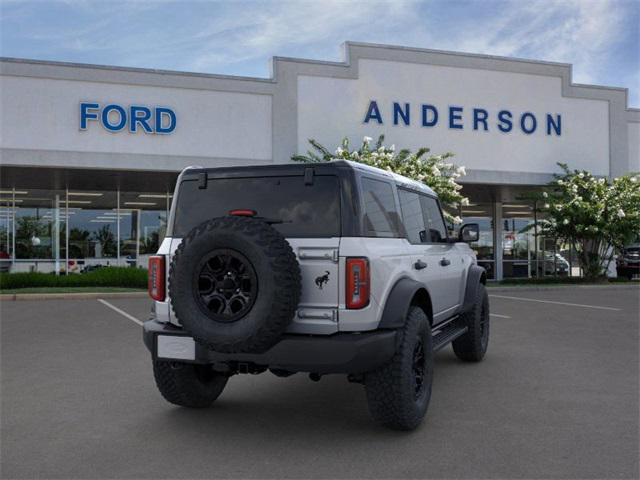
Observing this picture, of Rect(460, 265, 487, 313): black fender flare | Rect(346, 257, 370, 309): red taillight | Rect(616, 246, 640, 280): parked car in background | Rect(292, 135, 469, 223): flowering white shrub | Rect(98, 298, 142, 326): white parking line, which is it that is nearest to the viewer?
Rect(346, 257, 370, 309): red taillight

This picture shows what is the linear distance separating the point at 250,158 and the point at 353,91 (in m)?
4.39

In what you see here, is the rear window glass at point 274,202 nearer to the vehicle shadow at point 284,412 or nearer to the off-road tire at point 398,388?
the off-road tire at point 398,388

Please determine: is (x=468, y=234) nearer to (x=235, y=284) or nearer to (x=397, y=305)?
(x=397, y=305)

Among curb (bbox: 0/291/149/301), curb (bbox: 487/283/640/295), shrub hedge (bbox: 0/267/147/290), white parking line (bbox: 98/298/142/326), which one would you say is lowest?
curb (bbox: 487/283/640/295)

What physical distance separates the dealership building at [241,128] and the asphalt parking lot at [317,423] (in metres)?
12.2

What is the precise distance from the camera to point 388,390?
4.43m

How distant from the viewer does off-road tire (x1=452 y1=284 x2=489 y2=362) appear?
23.4 feet

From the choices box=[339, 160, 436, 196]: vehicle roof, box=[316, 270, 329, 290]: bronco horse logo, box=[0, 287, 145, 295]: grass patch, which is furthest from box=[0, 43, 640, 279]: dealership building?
box=[316, 270, 329, 290]: bronco horse logo

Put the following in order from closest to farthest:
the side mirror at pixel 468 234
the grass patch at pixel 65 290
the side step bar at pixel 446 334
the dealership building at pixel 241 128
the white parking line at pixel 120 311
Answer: the side step bar at pixel 446 334
the side mirror at pixel 468 234
the white parking line at pixel 120 311
the grass patch at pixel 65 290
the dealership building at pixel 241 128

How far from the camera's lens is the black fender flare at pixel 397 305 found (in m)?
4.43

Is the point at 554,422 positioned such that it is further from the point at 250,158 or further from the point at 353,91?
the point at 353,91

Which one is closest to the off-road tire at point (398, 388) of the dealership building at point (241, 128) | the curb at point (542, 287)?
the curb at point (542, 287)

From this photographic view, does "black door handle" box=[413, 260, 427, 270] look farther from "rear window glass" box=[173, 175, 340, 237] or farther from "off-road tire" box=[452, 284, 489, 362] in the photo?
"off-road tire" box=[452, 284, 489, 362]

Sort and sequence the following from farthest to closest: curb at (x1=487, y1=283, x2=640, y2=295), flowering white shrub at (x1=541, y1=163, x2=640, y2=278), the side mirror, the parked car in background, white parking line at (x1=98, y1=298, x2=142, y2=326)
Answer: the parked car in background, flowering white shrub at (x1=541, y1=163, x2=640, y2=278), curb at (x1=487, y1=283, x2=640, y2=295), white parking line at (x1=98, y1=298, x2=142, y2=326), the side mirror
